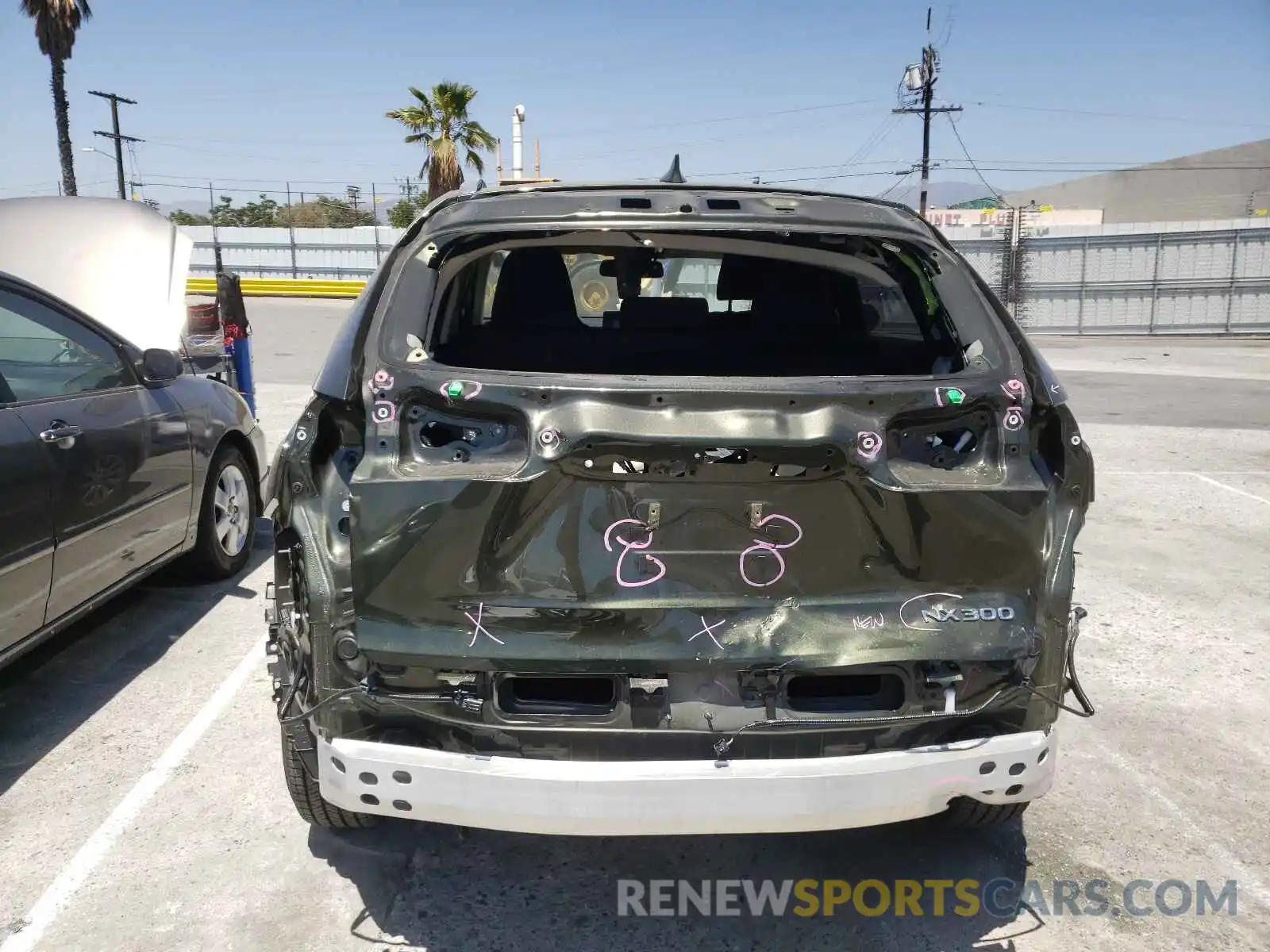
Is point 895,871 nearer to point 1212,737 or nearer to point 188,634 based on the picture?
point 1212,737

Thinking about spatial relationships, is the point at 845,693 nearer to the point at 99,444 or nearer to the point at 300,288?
the point at 99,444

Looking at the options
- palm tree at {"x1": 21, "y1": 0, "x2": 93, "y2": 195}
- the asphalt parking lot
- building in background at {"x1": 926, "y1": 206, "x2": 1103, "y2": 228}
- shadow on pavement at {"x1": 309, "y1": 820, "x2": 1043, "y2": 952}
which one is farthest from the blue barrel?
building in background at {"x1": 926, "y1": 206, "x2": 1103, "y2": 228}

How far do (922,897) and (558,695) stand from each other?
1287 millimetres

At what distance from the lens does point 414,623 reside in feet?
7.78

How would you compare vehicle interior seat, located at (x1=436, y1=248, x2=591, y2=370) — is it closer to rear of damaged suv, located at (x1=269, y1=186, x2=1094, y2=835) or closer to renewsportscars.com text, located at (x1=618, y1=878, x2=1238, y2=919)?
rear of damaged suv, located at (x1=269, y1=186, x2=1094, y2=835)

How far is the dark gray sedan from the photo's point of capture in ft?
12.0

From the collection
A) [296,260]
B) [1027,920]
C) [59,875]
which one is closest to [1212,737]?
[1027,920]

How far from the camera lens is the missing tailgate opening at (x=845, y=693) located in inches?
97.0

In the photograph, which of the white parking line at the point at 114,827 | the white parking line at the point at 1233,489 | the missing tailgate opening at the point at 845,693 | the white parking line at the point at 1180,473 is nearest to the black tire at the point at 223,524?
the white parking line at the point at 114,827

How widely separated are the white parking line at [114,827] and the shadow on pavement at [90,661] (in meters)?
0.43

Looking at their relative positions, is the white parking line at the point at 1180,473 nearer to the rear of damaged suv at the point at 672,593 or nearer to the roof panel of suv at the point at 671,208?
the roof panel of suv at the point at 671,208

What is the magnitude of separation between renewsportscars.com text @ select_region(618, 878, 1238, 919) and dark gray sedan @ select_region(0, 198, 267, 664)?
2448mm

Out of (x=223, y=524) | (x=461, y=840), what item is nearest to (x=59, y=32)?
(x=223, y=524)

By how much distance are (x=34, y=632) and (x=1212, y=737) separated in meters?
4.45
